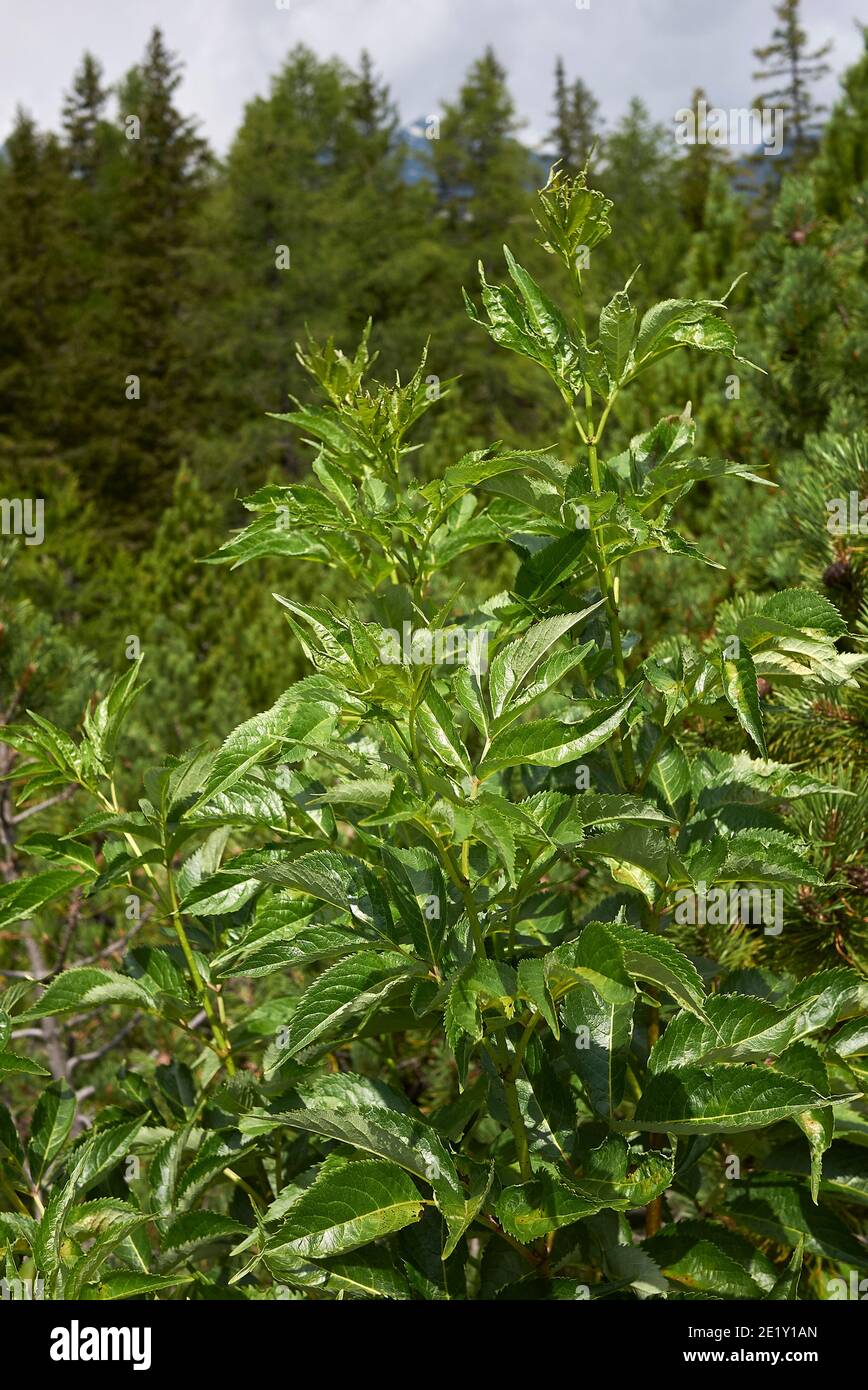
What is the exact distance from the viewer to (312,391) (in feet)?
4.30

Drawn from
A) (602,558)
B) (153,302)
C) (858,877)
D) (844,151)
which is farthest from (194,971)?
(153,302)

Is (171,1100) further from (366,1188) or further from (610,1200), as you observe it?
(610,1200)

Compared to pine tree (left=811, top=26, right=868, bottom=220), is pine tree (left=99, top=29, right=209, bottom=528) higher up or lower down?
higher up

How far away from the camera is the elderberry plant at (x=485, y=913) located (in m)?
1.13

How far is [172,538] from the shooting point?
32.7ft

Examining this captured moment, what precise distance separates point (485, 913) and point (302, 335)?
27.7 m

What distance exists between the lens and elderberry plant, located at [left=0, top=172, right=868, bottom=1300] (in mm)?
1127

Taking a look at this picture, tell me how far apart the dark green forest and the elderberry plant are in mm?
99

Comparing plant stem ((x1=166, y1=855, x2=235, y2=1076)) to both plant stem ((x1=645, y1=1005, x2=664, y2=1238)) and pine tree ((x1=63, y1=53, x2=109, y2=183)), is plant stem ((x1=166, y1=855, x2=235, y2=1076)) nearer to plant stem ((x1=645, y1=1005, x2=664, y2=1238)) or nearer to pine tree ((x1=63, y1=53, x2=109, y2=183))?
plant stem ((x1=645, y1=1005, x2=664, y2=1238))

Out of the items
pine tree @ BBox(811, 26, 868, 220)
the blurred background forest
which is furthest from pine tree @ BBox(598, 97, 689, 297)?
pine tree @ BBox(811, 26, 868, 220)

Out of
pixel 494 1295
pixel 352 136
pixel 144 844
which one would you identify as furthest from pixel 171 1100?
pixel 352 136

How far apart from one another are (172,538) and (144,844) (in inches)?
327

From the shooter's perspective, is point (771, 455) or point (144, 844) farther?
point (771, 455)

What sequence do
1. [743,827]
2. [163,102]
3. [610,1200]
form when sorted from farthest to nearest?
[163,102] → [743,827] → [610,1200]
